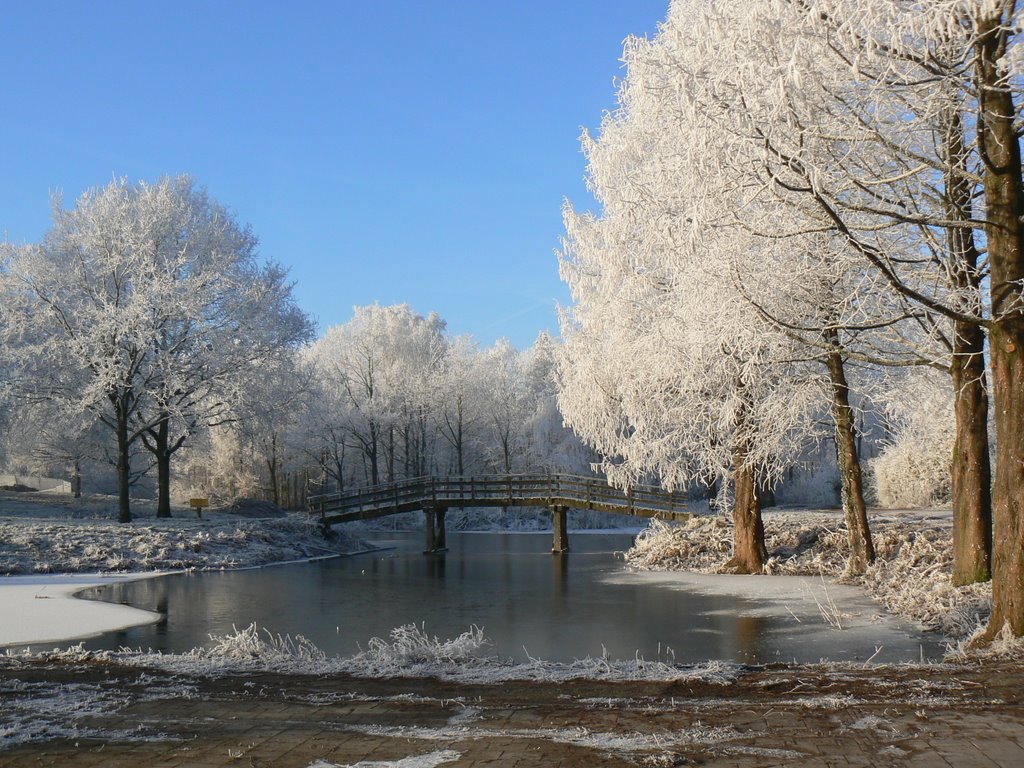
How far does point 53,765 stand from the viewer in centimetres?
495

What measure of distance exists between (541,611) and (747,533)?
6.37m

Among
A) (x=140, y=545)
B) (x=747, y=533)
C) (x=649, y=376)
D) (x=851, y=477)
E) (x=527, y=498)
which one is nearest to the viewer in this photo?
(x=851, y=477)

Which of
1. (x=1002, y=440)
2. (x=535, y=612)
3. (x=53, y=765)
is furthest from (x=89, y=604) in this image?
(x=1002, y=440)

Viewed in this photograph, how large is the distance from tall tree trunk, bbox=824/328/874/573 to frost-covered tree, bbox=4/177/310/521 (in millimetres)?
19534

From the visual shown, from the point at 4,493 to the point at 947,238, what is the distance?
119 ft

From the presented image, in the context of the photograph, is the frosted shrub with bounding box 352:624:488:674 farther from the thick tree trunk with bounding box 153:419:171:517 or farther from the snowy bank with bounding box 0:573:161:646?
the thick tree trunk with bounding box 153:419:171:517

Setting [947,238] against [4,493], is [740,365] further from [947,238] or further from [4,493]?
[4,493]

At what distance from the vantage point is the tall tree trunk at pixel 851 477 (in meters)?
15.4

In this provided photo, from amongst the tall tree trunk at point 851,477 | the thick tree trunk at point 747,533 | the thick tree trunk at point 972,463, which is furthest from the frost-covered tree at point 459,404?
the thick tree trunk at point 972,463

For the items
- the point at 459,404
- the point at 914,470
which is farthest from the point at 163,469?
the point at 459,404

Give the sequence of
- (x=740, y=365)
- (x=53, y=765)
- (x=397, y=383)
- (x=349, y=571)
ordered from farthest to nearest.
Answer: (x=397, y=383) → (x=349, y=571) → (x=740, y=365) → (x=53, y=765)

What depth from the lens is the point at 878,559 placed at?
16.6 metres

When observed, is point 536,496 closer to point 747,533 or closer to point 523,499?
point 523,499

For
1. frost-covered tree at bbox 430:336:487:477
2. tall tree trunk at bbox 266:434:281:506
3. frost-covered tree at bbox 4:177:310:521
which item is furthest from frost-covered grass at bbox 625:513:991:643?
frost-covered tree at bbox 430:336:487:477
